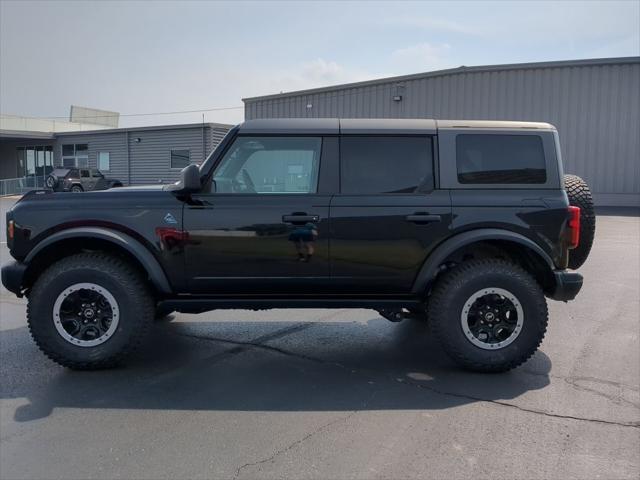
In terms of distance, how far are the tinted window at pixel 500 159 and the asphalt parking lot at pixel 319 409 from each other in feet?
5.15

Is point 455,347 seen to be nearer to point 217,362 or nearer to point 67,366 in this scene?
point 217,362

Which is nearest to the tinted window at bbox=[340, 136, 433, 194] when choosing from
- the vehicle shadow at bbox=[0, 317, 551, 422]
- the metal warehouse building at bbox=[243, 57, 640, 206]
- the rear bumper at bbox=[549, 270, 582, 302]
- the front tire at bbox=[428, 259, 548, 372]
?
the front tire at bbox=[428, 259, 548, 372]

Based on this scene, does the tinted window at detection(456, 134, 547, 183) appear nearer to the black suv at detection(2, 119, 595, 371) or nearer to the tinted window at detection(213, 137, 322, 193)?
the black suv at detection(2, 119, 595, 371)

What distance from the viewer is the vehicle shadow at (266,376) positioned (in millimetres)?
4043

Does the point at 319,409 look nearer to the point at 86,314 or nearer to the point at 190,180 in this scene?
the point at 190,180

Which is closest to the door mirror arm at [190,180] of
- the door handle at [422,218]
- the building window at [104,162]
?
the door handle at [422,218]

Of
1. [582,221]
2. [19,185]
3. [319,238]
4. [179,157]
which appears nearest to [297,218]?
[319,238]

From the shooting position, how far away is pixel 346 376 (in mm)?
4598

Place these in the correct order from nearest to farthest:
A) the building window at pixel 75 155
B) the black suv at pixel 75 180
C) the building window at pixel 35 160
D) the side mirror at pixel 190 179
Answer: the side mirror at pixel 190 179, the black suv at pixel 75 180, the building window at pixel 75 155, the building window at pixel 35 160

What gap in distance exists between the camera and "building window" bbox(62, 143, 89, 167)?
3653 cm

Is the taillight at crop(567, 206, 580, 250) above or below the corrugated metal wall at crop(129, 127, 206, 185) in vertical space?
below

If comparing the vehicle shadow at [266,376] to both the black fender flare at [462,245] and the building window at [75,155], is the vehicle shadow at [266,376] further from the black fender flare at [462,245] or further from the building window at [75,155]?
the building window at [75,155]

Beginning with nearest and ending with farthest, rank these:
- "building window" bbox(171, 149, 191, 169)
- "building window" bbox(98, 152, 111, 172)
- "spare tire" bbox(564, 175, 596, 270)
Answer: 1. "spare tire" bbox(564, 175, 596, 270)
2. "building window" bbox(171, 149, 191, 169)
3. "building window" bbox(98, 152, 111, 172)

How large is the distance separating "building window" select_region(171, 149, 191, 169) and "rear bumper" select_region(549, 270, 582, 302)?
1155 inches
